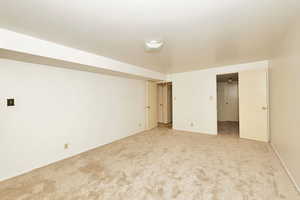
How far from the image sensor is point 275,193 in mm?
1701

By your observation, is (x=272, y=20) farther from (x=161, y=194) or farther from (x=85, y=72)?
(x=85, y=72)

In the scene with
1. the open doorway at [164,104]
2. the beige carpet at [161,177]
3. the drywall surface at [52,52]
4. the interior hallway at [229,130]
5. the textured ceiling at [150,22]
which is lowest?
the beige carpet at [161,177]

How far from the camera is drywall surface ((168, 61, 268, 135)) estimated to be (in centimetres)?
441

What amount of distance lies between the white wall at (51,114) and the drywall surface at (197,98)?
2.34m

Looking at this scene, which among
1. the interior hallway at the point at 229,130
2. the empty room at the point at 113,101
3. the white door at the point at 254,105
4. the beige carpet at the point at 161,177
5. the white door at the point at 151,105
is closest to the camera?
the empty room at the point at 113,101

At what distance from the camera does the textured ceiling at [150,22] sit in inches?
55.4

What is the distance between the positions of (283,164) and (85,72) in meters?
A: 4.52

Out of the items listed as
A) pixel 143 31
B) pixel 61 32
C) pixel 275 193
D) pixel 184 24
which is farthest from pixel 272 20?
pixel 61 32

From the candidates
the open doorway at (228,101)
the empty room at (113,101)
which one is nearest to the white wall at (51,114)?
the empty room at (113,101)

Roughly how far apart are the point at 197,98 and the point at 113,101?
9.66 feet

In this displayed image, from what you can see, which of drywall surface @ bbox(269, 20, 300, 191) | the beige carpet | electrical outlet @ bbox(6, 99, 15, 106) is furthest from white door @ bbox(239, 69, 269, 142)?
electrical outlet @ bbox(6, 99, 15, 106)

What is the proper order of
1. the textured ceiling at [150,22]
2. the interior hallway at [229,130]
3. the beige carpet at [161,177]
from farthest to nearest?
the interior hallway at [229,130]
the beige carpet at [161,177]
the textured ceiling at [150,22]

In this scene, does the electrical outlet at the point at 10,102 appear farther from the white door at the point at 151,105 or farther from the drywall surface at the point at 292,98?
the drywall surface at the point at 292,98

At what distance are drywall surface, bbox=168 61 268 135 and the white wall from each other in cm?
234
